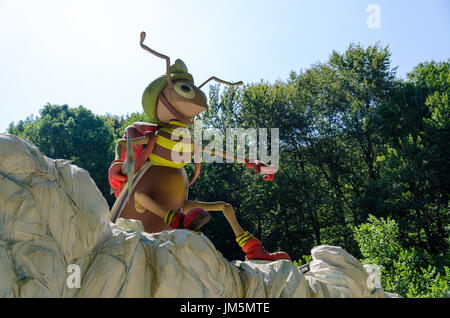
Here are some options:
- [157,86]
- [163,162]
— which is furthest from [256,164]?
[157,86]

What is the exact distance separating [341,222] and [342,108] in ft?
12.8

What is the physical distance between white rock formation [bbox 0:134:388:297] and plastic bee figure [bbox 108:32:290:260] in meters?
0.64

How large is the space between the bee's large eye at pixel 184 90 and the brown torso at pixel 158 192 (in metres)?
0.68

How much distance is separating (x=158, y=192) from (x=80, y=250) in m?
1.22

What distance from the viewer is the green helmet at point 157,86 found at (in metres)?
3.84

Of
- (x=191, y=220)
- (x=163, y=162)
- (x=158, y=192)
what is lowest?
(x=191, y=220)

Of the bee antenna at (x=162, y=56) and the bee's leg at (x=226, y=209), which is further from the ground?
the bee antenna at (x=162, y=56)

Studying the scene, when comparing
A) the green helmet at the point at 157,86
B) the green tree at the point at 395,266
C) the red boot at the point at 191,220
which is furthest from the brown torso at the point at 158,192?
the green tree at the point at 395,266

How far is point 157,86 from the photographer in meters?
3.85

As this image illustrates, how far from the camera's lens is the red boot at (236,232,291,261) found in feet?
11.2

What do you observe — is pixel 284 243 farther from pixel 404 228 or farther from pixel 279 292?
pixel 279 292

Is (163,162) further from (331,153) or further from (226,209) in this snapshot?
(331,153)

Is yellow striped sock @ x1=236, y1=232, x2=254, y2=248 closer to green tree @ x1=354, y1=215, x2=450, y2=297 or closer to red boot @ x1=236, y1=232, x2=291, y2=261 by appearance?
red boot @ x1=236, y1=232, x2=291, y2=261

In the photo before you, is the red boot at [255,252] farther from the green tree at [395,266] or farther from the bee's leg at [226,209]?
the green tree at [395,266]
